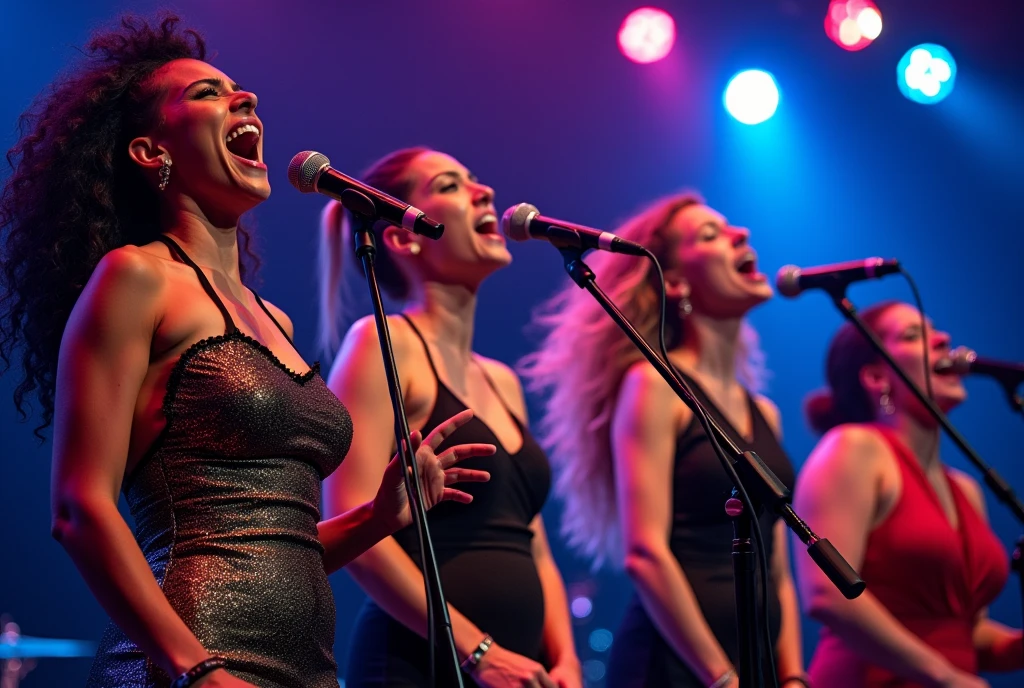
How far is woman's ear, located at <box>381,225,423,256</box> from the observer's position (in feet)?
9.83

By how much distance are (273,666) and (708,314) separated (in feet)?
6.98

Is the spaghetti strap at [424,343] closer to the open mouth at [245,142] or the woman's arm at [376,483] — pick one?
the woman's arm at [376,483]

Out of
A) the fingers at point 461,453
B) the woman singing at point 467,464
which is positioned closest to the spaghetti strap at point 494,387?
the woman singing at point 467,464

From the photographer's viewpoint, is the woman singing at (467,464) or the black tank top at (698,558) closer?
the woman singing at (467,464)

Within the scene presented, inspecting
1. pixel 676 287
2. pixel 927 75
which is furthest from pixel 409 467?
pixel 927 75

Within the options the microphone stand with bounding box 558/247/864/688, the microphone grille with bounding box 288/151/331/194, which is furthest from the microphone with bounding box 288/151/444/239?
the microphone stand with bounding box 558/247/864/688

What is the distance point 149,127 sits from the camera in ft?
7.02

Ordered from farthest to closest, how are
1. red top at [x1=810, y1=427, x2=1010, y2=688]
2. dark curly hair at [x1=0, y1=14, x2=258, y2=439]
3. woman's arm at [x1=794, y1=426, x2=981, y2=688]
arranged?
red top at [x1=810, y1=427, x2=1010, y2=688] < woman's arm at [x1=794, y1=426, x2=981, y2=688] < dark curly hair at [x1=0, y1=14, x2=258, y2=439]

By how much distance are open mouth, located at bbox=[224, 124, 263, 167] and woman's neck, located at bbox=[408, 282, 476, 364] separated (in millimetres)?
852

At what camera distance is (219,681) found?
5.11ft

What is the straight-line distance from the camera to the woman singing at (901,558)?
10.4ft

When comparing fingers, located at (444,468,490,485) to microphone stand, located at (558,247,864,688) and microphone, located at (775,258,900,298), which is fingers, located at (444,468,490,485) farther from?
microphone, located at (775,258,900,298)

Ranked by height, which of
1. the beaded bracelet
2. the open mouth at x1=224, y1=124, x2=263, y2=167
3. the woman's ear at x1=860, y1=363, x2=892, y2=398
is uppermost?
the open mouth at x1=224, y1=124, x2=263, y2=167

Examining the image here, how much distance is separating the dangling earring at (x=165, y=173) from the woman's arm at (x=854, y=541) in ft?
7.18
